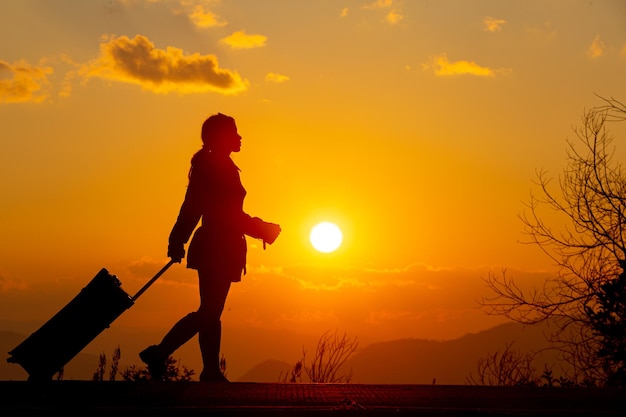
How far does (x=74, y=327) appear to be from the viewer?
7.32 m

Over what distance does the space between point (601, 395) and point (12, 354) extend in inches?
182

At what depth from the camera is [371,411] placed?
5.26m

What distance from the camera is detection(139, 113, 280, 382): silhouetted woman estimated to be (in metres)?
8.01

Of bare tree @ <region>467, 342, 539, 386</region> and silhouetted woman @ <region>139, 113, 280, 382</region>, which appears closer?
silhouetted woman @ <region>139, 113, 280, 382</region>

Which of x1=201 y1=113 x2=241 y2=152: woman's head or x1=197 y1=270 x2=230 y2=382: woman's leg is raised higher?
x1=201 y1=113 x2=241 y2=152: woman's head

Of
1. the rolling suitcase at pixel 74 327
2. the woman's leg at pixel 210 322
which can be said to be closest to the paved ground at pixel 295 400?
the rolling suitcase at pixel 74 327

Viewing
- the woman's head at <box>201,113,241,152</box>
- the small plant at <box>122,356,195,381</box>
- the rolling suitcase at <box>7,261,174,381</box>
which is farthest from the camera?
the small plant at <box>122,356,195,381</box>

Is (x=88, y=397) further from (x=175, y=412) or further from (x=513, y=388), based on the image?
(x=513, y=388)

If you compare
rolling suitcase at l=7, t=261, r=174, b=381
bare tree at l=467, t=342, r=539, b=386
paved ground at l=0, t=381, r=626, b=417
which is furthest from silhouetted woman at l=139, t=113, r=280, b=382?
bare tree at l=467, t=342, r=539, b=386

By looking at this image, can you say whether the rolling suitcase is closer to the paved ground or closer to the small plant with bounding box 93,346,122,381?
the paved ground

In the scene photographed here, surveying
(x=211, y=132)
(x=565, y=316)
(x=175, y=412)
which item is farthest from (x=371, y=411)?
(x=565, y=316)

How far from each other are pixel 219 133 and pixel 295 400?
3090 mm

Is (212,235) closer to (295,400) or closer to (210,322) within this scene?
(210,322)

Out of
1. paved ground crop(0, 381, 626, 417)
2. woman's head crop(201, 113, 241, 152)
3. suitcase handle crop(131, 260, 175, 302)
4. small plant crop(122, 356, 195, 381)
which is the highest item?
woman's head crop(201, 113, 241, 152)
